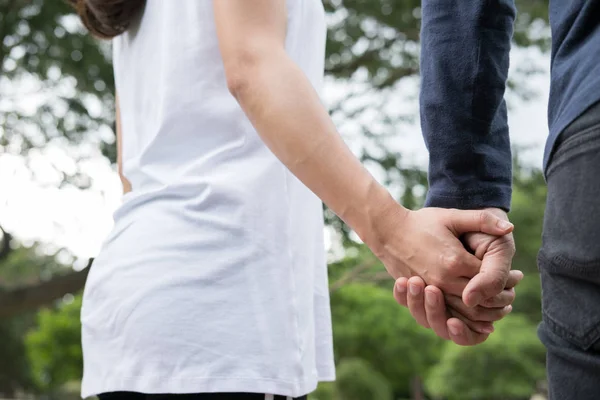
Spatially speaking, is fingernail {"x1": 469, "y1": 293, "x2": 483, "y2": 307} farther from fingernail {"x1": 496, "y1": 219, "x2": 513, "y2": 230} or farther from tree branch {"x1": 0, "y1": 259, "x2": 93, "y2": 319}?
tree branch {"x1": 0, "y1": 259, "x2": 93, "y2": 319}

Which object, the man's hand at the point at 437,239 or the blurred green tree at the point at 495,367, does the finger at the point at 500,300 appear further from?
the blurred green tree at the point at 495,367

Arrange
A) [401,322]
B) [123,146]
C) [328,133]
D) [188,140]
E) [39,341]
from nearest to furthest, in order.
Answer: [328,133] → [188,140] → [123,146] → [39,341] → [401,322]

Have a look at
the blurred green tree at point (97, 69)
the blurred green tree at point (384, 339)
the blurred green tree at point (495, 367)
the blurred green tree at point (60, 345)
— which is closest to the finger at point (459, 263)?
the blurred green tree at point (97, 69)

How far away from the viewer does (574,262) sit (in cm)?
79

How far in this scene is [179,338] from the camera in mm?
1146

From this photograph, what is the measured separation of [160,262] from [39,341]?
48.7 ft

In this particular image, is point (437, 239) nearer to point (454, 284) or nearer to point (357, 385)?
point (454, 284)

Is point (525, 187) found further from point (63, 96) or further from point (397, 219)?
point (397, 219)

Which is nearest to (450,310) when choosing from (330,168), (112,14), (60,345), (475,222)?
(475,222)

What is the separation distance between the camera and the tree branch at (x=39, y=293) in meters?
7.23

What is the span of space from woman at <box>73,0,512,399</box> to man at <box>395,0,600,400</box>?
0.21 feet

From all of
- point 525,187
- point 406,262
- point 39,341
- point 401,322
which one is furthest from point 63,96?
point 401,322

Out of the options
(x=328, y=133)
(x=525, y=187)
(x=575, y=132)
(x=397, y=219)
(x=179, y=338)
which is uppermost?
(x=575, y=132)

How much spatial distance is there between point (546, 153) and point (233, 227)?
0.47 m
